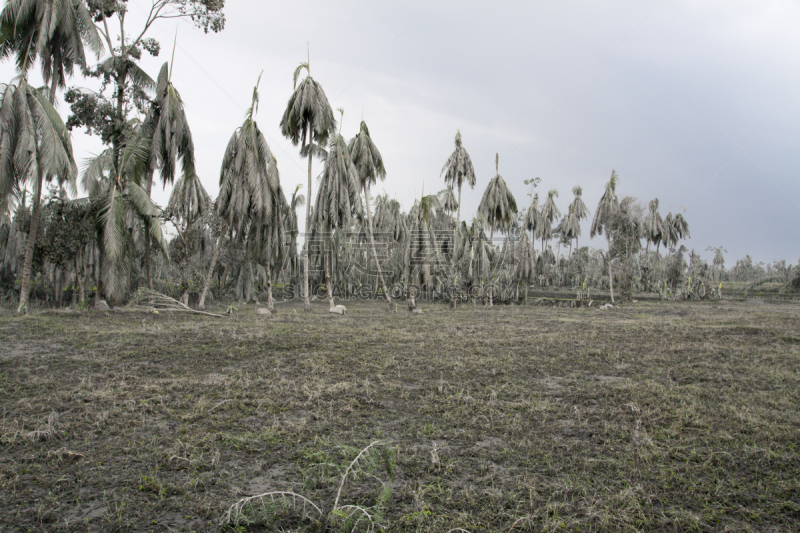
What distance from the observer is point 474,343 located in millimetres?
12328

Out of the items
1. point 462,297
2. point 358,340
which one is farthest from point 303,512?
point 462,297

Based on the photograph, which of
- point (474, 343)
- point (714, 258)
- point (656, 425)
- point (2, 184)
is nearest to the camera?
point (656, 425)

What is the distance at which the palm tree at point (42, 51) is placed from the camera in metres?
14.2

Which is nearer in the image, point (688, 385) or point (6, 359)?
point (688, 385)

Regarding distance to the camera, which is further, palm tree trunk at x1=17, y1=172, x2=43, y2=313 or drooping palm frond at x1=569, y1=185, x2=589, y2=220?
drooping palm frond at x1=569, y1=185, x2=589, y2=220

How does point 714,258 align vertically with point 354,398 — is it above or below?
above

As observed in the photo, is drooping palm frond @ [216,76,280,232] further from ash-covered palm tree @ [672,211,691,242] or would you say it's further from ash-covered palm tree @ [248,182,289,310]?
ash-covered palm tree @ [672,211,691,242]

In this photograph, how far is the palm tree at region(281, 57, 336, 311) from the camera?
22234 mm

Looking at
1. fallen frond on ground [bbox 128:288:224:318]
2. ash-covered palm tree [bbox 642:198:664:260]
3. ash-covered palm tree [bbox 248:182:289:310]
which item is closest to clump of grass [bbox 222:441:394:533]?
fallen frond on ground [bbox 128:288:224:318]

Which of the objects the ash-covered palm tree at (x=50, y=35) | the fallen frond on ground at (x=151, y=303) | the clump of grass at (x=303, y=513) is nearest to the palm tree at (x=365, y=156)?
the fallen frond on ground at (x=151, y=303)

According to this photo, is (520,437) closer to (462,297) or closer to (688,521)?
(688,521)

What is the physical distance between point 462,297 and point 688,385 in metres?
24.4

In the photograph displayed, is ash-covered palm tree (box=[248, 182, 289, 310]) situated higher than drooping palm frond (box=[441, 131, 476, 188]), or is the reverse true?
drooping palm frond (box=[441, 131, 476, 188])

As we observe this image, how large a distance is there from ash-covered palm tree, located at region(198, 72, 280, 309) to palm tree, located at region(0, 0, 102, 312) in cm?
637
